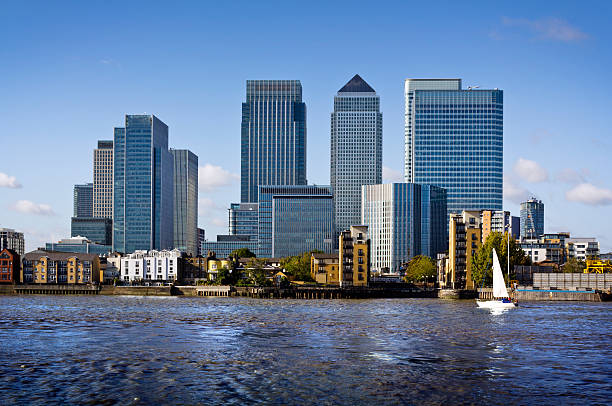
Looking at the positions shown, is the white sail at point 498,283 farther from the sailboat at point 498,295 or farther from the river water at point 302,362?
the river water at point 302,362

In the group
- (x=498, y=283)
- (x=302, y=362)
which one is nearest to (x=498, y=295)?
(x=498, y=283)

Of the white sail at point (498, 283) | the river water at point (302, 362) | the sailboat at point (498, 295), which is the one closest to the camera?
the river water at point (302, 362)

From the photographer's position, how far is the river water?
164 feet

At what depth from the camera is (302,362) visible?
6344 centimetres

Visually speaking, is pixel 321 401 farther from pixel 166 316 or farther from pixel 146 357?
pixel 166 316

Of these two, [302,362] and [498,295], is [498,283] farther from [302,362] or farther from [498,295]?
[302,362]

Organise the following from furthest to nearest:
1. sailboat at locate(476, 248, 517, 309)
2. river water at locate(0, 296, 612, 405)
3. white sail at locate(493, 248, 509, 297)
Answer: white sail at locate(493, 248, 509, 297) → sailboat at locate(476, 248, 517, 309) → river water at locate(0, 296, 612, 405)

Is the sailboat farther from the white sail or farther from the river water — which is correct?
the river water

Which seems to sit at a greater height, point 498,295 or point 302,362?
point 302,362

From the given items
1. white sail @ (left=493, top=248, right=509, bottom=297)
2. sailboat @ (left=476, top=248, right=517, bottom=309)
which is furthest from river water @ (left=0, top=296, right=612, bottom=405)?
white sail @ (left=493, top=248, right=509, bottom=297)

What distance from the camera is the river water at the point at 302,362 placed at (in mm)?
50062

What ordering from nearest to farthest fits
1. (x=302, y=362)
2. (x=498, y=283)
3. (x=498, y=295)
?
(x=302, y=362)
(x=498, y=295)
(x=498, y=283)

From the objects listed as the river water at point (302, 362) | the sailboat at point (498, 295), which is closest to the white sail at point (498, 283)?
the sailboat at point (498, 295)

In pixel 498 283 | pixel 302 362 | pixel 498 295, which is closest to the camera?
pixel 302 362
